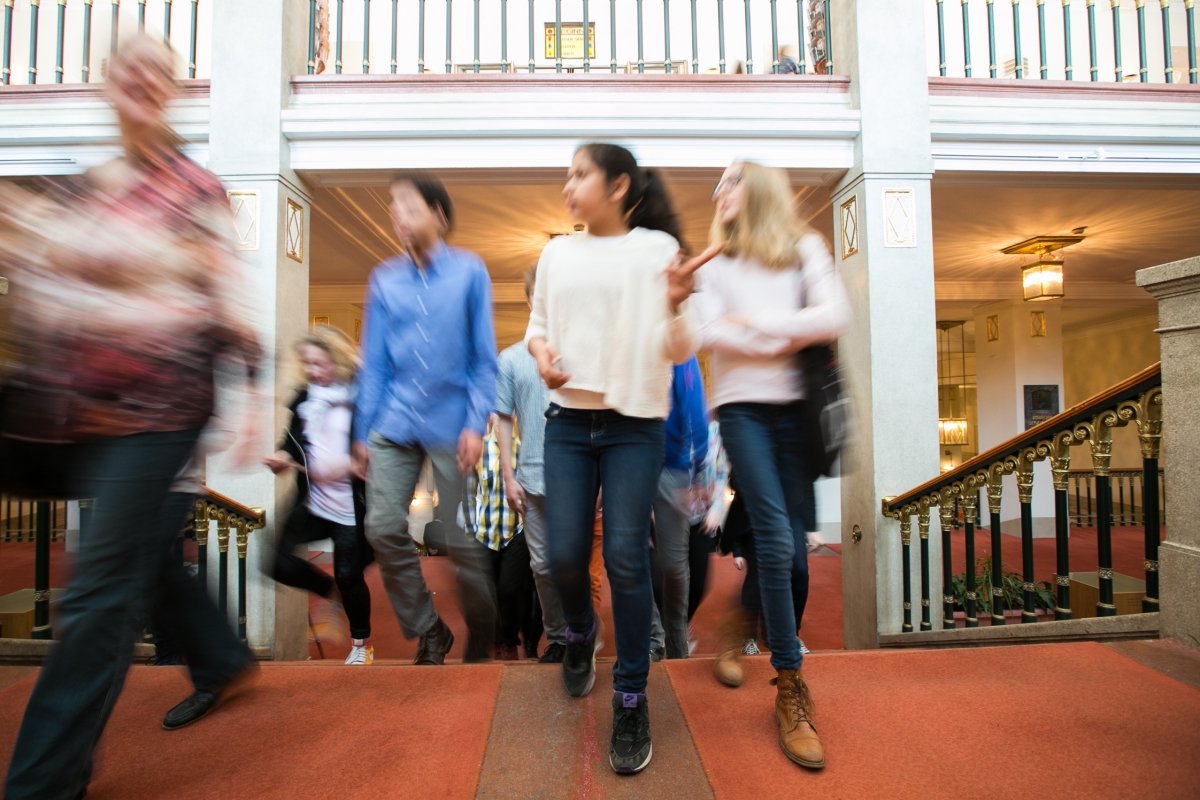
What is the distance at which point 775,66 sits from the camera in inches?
195

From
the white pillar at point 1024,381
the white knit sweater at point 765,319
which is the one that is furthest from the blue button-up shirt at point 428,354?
the white pillar at point 1024,381

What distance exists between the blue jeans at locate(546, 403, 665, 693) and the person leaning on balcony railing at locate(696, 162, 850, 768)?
27cm

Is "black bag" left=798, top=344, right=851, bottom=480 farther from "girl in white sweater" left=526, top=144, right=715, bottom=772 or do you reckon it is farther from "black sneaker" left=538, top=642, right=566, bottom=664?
"black sneaker" left=538, top=642, right=566, bottom=664

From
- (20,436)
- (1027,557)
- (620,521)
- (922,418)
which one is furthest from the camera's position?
(922,418)

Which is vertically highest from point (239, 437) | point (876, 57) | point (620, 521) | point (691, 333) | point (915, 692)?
point (876, 57)

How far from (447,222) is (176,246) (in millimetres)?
918

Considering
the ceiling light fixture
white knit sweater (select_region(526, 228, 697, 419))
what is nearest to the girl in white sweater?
white knit sweater (select_region(526, 228, 697, 419))

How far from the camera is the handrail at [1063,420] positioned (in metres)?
2.13

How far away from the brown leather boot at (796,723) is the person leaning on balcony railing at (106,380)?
1.36 meters

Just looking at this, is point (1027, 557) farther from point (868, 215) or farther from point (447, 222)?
point (447, 222)

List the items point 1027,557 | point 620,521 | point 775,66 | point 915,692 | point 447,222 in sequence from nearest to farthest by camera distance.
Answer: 1. point 620,521
2. point 915,692
3. point 447,222
4. point 1027,557
5. point 775,66

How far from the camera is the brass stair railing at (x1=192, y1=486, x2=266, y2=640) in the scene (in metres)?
3.31

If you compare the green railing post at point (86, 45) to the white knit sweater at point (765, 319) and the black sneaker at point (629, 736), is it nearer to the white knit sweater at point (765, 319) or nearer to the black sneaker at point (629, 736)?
the white knit sweater at point (765, 319)

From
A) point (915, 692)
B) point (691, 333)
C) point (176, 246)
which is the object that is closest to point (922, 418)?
point (915, 692)
